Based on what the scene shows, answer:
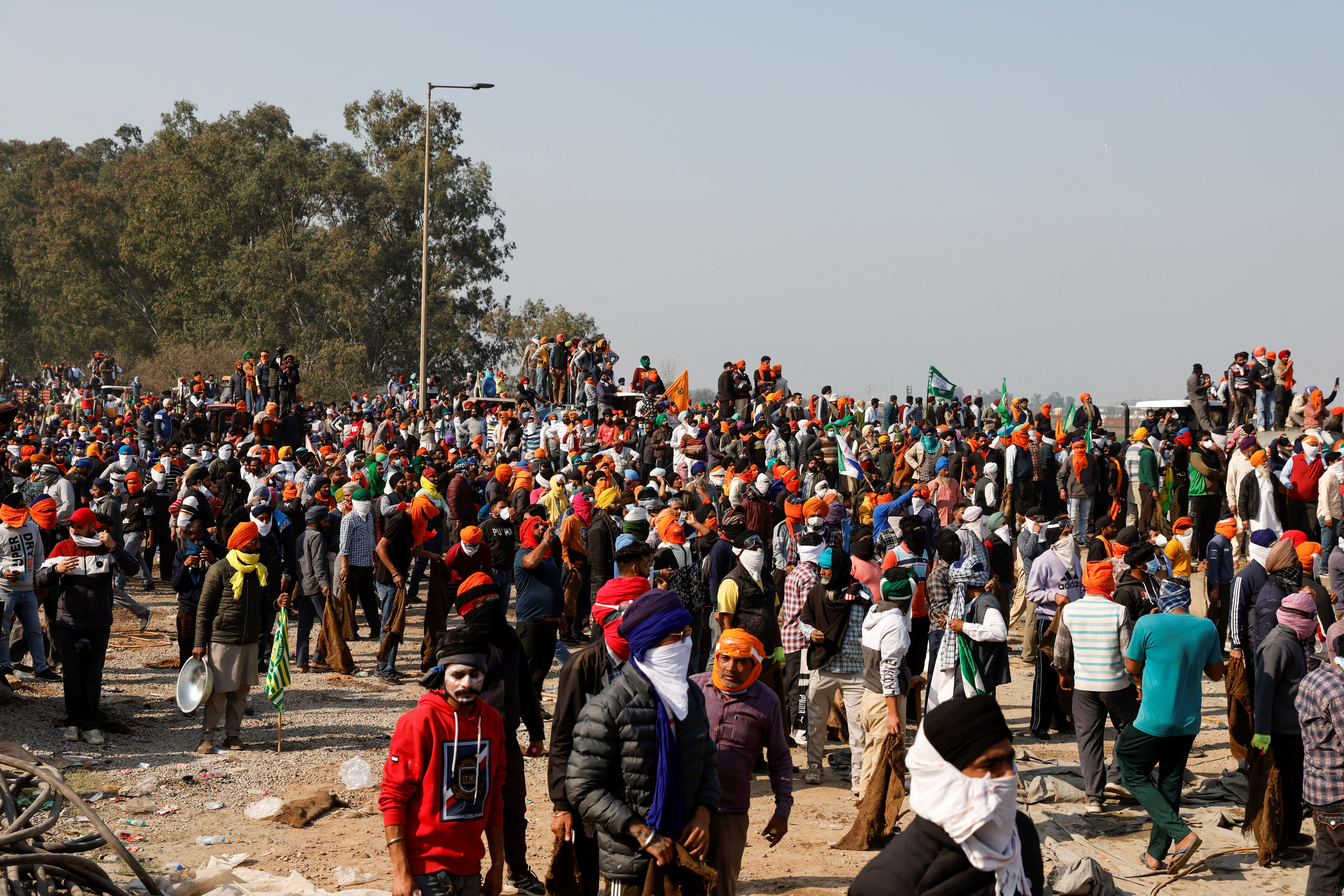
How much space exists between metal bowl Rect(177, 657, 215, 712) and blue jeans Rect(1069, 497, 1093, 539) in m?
13.4

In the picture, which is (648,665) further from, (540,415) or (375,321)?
(375,321)

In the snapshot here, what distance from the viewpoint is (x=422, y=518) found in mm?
11844

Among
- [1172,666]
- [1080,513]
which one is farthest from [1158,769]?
[1080,513]

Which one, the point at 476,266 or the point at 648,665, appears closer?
the point at 648,665

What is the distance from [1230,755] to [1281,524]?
747 centimetres

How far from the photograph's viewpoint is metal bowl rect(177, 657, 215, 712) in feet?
26.5

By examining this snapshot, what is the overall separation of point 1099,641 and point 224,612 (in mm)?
6311

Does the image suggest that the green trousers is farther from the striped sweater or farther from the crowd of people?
the striped sweater

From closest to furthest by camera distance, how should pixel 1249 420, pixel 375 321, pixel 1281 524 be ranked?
1. pixel 1281 524
2. pixel 1249 420
3. pixel 375 321

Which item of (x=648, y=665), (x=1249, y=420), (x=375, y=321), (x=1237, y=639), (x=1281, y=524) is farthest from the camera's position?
(x=375, y=321)

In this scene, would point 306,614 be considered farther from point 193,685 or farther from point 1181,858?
point 1181,858

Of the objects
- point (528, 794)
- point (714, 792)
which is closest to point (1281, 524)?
point (528, 794)

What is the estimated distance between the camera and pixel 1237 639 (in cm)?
788

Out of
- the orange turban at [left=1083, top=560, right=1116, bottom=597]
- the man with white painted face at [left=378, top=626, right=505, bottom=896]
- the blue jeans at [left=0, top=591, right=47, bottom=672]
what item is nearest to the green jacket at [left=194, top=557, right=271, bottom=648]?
the blue jeans at [left=0, top=591, right=47, bottom=672]
